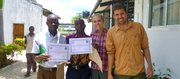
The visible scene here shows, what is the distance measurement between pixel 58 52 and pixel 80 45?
384mm

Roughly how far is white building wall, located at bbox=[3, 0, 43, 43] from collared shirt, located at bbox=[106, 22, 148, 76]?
757 inches

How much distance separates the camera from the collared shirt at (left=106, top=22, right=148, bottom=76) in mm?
4406

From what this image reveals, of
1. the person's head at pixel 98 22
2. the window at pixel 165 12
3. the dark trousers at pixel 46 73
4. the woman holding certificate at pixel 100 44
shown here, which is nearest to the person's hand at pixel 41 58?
the dark trousers at pixel 46 73

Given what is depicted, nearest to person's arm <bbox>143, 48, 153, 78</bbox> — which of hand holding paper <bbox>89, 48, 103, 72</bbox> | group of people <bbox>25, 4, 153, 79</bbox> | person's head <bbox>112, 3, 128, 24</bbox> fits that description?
group of people <bbox>25, 4, 153, 79</bbox>

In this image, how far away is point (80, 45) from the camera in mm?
5184

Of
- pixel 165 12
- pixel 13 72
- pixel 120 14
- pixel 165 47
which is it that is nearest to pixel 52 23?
pixel 120 14

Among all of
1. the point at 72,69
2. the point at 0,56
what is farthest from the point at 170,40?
the point at 0,56

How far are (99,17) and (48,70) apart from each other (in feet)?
3.75

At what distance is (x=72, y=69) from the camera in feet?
17.5

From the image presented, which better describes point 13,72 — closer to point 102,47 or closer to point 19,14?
point 102,47

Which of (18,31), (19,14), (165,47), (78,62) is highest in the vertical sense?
(19,14)

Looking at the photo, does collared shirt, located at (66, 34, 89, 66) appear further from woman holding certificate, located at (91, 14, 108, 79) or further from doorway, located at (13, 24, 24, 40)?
doorway, located at (13, 24, 24, 40)

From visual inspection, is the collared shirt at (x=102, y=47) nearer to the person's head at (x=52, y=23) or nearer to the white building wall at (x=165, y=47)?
the person's head at (x=52, y=23)

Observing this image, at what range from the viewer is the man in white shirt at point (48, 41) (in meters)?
4.96
